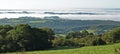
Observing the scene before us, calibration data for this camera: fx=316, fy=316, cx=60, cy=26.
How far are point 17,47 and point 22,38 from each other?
1.41 m

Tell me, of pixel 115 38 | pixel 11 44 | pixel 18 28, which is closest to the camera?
pixel 11 44

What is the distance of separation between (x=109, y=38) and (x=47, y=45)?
711 inches

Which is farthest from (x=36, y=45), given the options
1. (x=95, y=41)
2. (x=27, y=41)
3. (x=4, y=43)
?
(x=95, y=41)

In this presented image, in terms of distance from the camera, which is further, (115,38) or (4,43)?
(115,38)

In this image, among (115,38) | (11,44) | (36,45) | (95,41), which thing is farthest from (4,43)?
(115,38)

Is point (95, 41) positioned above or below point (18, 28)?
below

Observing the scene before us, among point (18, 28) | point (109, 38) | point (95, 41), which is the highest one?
point (18, 28)

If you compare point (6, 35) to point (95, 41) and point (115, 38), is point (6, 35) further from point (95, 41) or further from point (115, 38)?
point (115, 38)

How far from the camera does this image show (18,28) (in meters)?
42.4

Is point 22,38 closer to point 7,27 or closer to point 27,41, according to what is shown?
point 27,41

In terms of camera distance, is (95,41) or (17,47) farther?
(95,41)

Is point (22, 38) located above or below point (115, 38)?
above

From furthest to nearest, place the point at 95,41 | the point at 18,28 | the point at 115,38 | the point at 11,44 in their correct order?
the point at 115,38 → the point at 95,41 → the point at 18,28 → the point at 11,44

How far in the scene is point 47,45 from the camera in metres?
42.2
